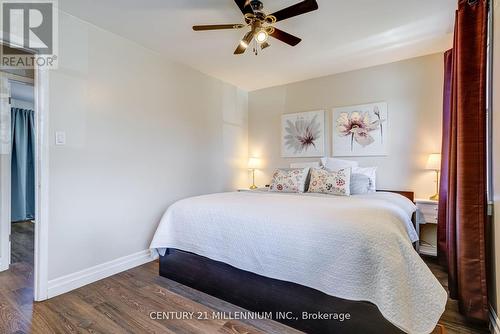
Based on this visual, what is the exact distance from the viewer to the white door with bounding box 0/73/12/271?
8.66ft

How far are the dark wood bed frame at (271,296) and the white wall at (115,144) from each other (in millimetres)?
735

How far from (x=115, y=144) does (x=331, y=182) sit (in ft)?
7.89

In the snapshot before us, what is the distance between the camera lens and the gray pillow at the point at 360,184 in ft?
9.77

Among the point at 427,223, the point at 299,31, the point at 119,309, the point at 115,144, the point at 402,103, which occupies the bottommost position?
the point at 119,309

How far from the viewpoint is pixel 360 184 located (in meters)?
2.99

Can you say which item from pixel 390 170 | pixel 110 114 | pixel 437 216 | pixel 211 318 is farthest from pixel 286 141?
pixel 211 318

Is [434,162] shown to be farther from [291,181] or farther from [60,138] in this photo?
[60,138]

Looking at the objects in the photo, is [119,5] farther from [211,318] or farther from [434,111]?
[434,111]

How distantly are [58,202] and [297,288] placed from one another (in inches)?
82.9

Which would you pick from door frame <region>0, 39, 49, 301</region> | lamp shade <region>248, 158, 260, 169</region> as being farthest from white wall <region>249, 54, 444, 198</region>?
door frame <region>0, 39, 49, 301</region>

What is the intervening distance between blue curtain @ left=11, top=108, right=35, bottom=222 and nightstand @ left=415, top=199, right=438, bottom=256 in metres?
6.41

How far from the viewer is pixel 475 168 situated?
174 centimetres

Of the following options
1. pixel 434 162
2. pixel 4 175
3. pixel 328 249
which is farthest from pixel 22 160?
pixel 434 162

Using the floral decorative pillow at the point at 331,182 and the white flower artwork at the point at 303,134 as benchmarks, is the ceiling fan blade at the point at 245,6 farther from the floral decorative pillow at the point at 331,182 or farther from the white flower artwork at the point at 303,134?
the white flower artwork at the point at 303,134
